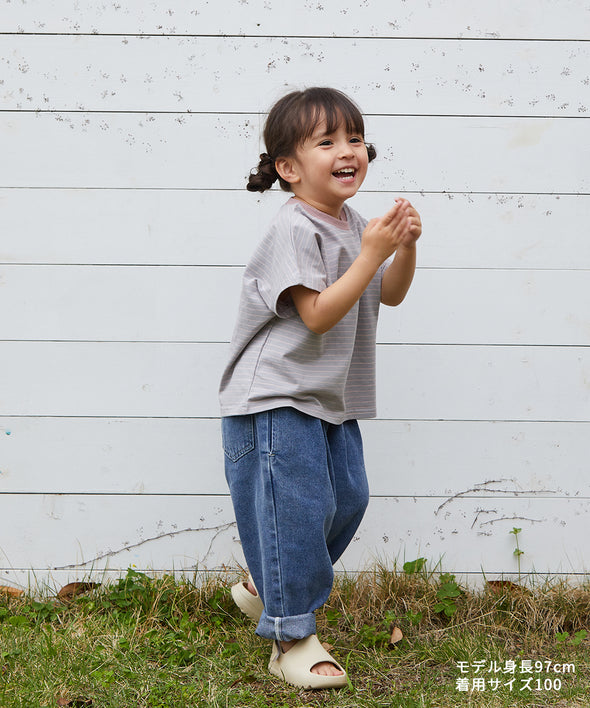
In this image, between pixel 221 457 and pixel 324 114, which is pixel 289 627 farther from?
pixel 324 114

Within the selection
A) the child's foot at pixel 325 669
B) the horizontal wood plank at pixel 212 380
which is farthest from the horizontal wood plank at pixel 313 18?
the child's foot at pixel 325 669

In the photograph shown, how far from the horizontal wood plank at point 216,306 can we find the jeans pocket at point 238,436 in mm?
523

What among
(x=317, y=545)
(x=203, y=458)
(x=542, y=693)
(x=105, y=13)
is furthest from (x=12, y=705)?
(x=105, y=13)

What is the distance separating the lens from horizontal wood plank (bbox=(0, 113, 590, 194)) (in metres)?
2.34

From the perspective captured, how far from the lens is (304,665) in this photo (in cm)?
183

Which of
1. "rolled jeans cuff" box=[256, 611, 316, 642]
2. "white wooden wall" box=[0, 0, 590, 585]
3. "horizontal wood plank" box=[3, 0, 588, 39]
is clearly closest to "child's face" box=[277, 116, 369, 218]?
"white wooden wall" box=[0, 0, 590, 585]

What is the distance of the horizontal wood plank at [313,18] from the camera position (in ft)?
7.56

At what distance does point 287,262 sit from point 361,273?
0.18 m

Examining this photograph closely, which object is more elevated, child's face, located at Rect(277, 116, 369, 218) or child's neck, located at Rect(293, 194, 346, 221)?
child's face, located at Rect(277, 116, 369, 218)

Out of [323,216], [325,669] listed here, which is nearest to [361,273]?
[323,216]

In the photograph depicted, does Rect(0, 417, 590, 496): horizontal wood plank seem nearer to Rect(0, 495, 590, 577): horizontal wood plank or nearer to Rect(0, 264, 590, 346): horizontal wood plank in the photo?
Rect(0, 495, 590, 577): horizontal wood plank

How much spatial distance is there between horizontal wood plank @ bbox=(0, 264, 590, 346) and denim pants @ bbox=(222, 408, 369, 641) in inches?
22.9

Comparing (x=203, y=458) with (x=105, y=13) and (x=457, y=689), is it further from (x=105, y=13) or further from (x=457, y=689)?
(x=105, y=13)

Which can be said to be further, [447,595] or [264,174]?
[447,595]
